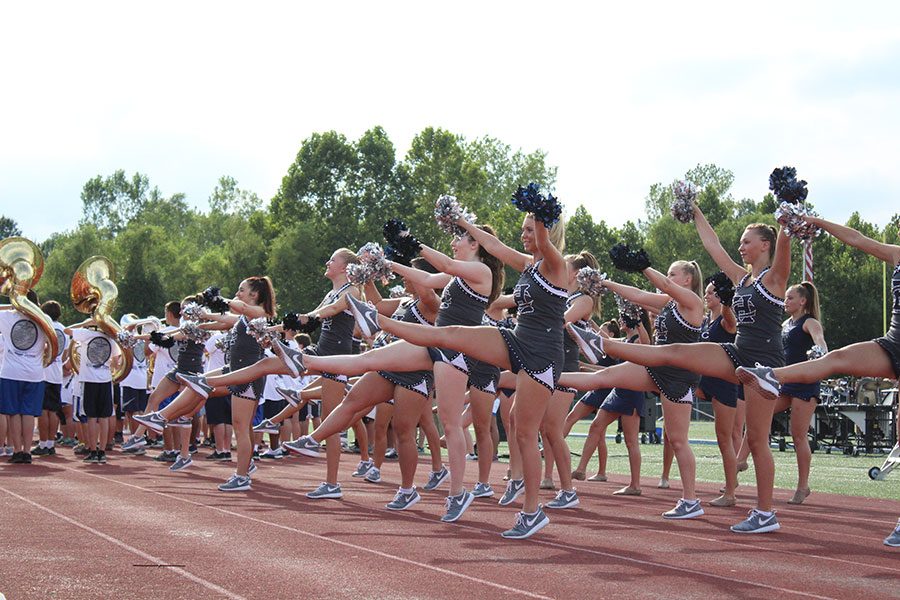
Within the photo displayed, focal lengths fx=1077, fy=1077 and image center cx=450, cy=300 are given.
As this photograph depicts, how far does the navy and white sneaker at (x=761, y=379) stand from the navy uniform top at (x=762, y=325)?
497 millimetres

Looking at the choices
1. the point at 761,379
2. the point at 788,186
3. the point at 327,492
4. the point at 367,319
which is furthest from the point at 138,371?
the point at 788,186

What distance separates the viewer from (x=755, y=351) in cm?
754

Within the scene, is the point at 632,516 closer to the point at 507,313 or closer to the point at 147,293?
the point at 507,313

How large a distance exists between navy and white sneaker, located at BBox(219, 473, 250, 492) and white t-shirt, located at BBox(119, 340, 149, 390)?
7384mm

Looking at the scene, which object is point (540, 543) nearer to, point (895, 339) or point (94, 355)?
point (895, 339)

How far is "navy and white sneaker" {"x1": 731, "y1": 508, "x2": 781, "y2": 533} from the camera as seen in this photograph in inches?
297

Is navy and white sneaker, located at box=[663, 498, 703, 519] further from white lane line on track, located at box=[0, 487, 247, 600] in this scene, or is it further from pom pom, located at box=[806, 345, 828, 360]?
white lane line on track, located at box=[0, 487, 247, 600]

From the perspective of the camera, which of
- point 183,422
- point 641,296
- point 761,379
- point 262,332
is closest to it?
point 761,379

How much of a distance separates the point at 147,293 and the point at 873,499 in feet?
166

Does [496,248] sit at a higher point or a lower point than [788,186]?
lower

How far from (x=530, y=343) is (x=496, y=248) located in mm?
936

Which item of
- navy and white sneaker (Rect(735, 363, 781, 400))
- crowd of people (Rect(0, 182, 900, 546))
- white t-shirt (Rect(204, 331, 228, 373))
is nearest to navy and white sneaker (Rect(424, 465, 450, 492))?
crowd of people (Rect(0, 182, 900, 546))

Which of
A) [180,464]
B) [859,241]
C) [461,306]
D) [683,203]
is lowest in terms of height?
[180,464]

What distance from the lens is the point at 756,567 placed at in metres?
6.10
